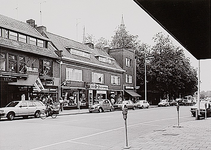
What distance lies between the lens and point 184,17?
19.5 ft

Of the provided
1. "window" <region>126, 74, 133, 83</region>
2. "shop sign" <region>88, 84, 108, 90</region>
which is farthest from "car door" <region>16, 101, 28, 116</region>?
"window" <region>126, 74, 133, 83</region>

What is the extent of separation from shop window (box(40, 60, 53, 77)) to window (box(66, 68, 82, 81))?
10.4 ft

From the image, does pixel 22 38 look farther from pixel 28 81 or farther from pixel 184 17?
pixel 184 17

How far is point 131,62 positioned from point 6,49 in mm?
30659

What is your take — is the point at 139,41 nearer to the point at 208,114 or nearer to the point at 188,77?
the point at 188,77

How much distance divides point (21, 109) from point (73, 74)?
560 inches

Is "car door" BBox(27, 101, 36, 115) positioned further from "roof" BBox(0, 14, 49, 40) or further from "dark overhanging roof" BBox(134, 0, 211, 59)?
"dark overhanging roof" BBox(134, 0, 211, 59)

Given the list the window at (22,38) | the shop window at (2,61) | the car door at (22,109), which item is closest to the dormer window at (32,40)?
the window at (22,38)

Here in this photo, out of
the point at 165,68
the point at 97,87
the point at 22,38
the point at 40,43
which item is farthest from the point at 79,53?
the point at 165,68

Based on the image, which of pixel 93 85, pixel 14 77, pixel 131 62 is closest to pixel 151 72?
pixel 131 62

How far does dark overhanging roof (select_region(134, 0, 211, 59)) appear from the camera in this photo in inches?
198

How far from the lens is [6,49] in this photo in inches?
965

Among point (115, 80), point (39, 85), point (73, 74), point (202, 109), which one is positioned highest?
point (73, 74)

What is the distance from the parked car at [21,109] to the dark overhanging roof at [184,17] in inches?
600
